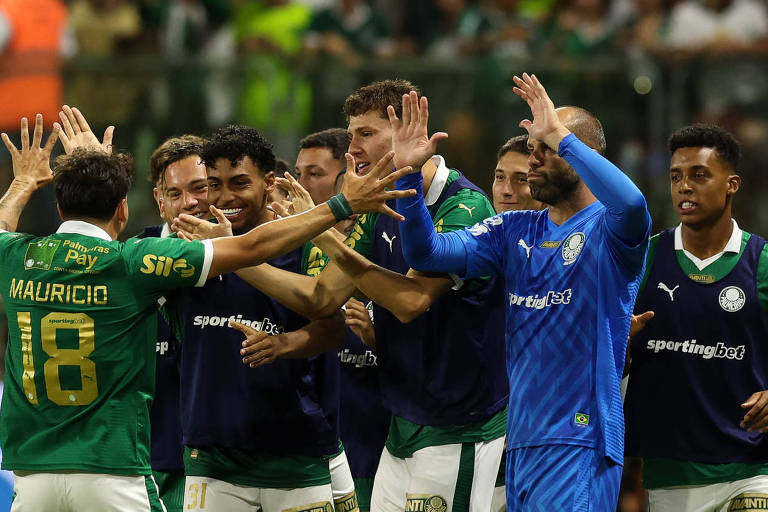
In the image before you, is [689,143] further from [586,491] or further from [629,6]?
[629,6]

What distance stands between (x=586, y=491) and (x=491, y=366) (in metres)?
1.49

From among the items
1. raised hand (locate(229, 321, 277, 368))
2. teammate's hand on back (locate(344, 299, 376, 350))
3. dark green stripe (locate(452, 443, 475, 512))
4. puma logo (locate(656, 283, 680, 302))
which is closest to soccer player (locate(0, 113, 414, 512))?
raised hand (locate(229, 321, 277, 368))

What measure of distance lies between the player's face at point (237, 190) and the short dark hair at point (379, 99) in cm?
77

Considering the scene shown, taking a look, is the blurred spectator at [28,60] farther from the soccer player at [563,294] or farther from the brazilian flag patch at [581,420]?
the brazilian flag patch at [581,420]

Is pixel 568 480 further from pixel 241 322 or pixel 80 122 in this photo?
pixel 80 122

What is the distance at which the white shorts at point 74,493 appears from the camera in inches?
237

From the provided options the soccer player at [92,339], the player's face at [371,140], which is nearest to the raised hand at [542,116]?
the soccer player at [92,339]

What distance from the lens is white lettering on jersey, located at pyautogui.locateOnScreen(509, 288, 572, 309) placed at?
6.02 m

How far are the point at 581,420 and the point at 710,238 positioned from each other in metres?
2.10

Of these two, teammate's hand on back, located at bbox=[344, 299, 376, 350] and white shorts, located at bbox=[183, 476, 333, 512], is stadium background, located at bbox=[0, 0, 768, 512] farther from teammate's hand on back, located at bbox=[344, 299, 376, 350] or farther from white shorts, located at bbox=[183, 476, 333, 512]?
white shorts, located at bbox=[183, 476, 333, 512]

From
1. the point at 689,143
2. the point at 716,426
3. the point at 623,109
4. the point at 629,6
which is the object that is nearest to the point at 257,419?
the point at 716,426

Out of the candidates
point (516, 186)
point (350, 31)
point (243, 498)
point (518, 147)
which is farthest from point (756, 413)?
point (350, 31)

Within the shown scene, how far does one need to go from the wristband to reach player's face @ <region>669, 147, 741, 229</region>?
2.43m

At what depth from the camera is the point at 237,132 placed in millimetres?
7137
